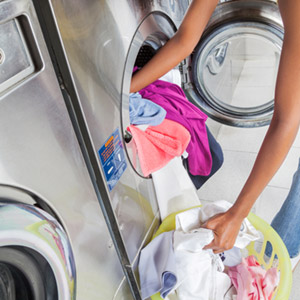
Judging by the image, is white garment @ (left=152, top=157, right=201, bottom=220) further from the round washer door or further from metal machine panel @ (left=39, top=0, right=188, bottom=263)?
the round washer door

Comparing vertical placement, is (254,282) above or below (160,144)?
below

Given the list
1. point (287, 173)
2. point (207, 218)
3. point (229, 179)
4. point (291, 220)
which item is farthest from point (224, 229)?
point (287, 173)

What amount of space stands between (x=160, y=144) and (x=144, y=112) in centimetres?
11

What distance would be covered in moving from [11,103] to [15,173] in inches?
4.0

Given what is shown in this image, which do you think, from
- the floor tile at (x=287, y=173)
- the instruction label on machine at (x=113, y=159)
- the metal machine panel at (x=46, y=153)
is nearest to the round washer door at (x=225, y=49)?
the floor tile at (x=287, y=173)

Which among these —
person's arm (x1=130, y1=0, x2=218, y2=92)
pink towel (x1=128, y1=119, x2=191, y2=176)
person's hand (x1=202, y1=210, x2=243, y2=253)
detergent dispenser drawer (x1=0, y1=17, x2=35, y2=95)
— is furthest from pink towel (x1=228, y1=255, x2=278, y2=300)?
detergent dispenser drawer (x1=0, y1=17, x2=35, y2=95)

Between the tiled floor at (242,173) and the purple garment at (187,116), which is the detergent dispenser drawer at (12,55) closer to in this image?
the purple garment at (187,116)

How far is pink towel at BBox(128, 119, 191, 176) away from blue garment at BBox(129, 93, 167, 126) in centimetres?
3

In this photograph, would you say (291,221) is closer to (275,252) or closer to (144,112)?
(275,252)

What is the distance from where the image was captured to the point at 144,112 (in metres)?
0.92

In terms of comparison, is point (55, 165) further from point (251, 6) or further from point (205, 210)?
point (251, 6)

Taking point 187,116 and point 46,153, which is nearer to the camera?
point 46,153

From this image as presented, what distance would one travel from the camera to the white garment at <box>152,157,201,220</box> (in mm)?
1016

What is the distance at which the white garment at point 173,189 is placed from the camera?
102cm
